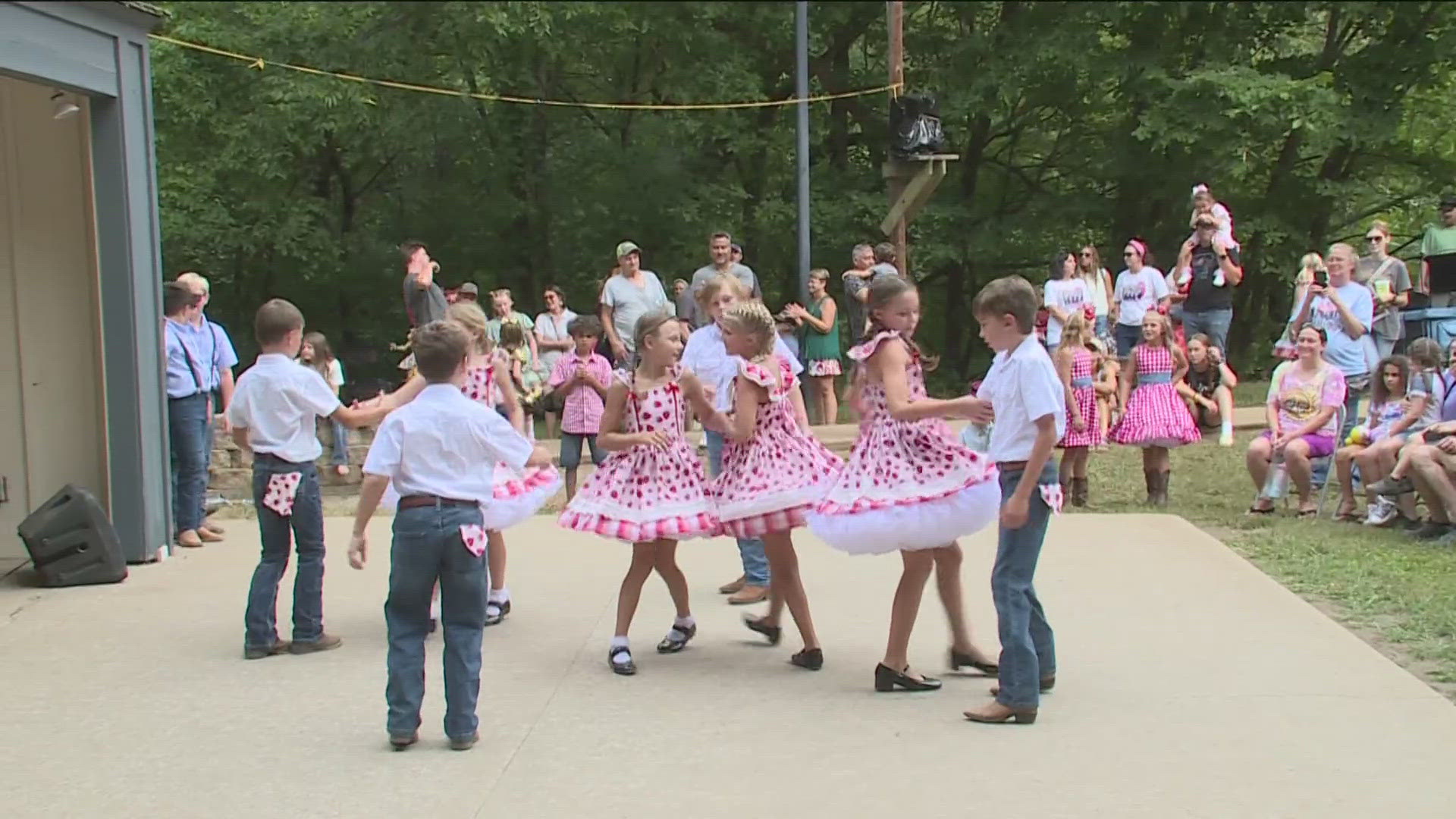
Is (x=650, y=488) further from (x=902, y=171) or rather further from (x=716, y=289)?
(x=902, y=171)

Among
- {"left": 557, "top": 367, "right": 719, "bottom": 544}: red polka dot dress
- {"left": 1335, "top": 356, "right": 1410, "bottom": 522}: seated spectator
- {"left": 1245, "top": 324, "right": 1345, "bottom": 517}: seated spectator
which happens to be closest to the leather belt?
{"left": 557, "top": 367, "right": 719, "bottom": 544}: red polka dot dress

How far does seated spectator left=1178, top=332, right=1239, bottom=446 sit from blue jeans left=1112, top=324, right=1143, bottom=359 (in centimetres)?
60

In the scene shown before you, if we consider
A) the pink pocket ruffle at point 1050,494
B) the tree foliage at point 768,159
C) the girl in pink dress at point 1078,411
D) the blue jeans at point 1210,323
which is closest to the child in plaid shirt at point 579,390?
the tree foliage at point 768,159

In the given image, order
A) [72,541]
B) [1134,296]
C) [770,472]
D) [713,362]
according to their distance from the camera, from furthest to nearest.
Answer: [1134,296] → [72,541] → [713,362] → [770,472]

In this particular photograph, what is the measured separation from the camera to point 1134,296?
13305mm

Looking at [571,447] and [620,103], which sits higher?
[620,103]

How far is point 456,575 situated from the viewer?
14.5 feet

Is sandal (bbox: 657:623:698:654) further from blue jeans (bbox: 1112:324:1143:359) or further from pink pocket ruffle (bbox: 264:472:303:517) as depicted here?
blue jeans (bbox: 1112:324:1143:359)

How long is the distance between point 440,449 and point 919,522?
5.44ft

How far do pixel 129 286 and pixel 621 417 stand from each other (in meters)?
3.68

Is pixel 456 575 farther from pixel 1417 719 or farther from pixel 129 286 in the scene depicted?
pixel 129 286

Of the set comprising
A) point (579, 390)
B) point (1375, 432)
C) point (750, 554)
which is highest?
point (579, 390)

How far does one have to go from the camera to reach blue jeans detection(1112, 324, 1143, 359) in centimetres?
1329

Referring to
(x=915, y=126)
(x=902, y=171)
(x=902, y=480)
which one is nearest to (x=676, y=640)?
(x=902, y=480)
